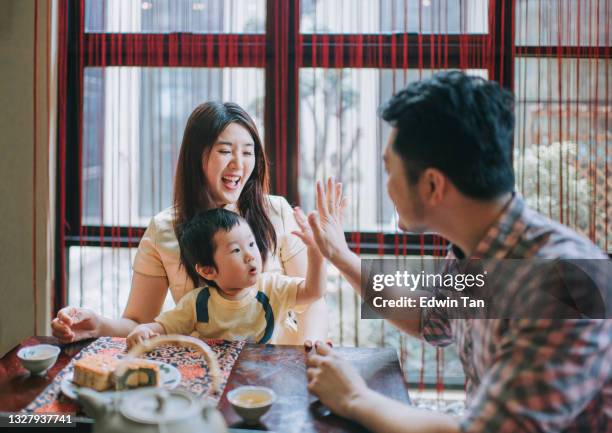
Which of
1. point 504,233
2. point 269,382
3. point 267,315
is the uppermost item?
point 504,233

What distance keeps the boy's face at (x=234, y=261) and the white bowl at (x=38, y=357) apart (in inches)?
19.5

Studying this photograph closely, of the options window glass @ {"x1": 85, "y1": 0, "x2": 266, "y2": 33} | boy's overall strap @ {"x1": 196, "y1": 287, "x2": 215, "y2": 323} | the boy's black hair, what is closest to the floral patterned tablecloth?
boy's overall strap @ {"x1": 196, "y1": 287, "x2": 215, "y2": 323}

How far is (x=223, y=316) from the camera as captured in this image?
1810 mm

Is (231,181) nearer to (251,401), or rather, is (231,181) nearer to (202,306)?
(202,306)

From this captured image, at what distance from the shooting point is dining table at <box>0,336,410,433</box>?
125 centimetres

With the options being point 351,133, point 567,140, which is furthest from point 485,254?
point 567,140

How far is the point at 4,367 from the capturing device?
60.5 inches

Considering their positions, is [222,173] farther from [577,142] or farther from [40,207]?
[577,142]

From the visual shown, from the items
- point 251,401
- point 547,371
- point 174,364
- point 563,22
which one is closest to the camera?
point 547,371

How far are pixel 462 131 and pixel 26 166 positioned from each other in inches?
88.9

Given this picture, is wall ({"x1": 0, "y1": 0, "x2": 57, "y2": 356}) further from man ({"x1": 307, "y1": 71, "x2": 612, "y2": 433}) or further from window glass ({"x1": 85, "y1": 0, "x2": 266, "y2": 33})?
man ({"x1": 307, "y1": 71, "x2": 612, "y2": 433})

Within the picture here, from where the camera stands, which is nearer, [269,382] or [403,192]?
[403,192]

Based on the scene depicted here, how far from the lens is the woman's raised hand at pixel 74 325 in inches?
67.5

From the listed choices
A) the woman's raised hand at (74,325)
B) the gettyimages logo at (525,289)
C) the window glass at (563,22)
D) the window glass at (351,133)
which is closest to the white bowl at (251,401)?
the gettyimages logo at (525,289)
